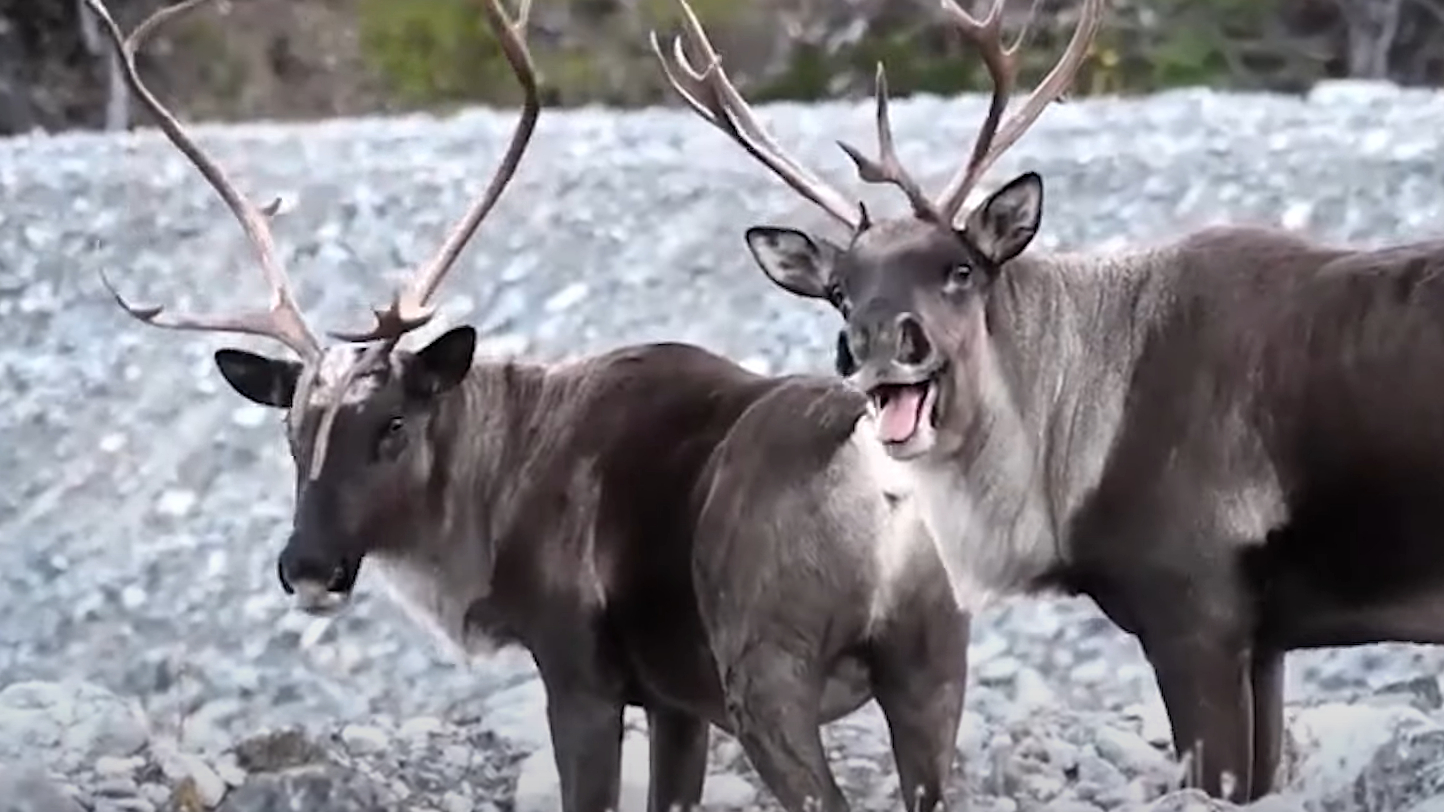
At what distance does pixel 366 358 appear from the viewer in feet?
20.6

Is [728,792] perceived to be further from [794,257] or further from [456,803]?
[794,257]

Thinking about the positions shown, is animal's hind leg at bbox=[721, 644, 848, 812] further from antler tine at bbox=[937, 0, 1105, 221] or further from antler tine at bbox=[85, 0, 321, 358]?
antler tine at bbox=[85, 0, 321, 358]

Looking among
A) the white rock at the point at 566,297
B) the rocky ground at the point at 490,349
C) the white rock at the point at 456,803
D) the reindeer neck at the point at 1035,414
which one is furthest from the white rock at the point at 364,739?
the white rock at the point at 566,297

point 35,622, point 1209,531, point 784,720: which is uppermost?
point 1209,531

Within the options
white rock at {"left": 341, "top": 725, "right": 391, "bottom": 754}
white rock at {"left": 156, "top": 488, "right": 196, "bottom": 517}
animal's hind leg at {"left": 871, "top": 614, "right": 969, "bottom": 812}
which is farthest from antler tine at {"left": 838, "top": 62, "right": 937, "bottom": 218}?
white rock at {"left": 156, "top": 488, "right": 196, "bottom": 517}

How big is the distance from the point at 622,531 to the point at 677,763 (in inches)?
28.2

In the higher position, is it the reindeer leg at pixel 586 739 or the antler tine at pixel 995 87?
the antler tine at pixel 995 87

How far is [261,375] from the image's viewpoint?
6465 mm

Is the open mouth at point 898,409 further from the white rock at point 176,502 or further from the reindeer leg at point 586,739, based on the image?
the white rock at point 176,502

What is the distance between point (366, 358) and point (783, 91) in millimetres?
13555

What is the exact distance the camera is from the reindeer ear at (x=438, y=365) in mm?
6286

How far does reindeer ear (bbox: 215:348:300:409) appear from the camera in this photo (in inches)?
253

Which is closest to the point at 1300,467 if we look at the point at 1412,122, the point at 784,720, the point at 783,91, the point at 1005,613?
the point at 784,720

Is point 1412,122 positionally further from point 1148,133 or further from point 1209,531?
A: point 1209,531
